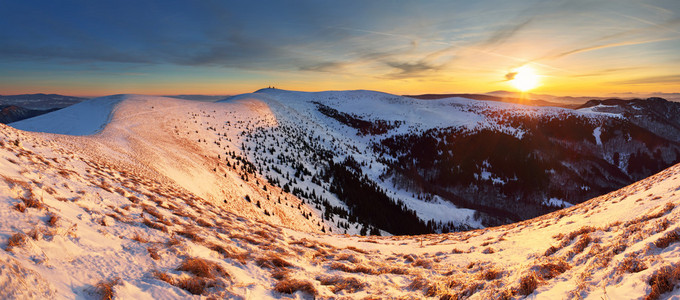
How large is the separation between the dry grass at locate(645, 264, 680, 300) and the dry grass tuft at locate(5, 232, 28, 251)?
6579mm

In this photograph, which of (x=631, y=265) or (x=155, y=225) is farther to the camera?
(x=155, y=225)

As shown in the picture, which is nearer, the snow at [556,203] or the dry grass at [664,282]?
the dry grass at [664,282]

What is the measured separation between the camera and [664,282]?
8.23 ft

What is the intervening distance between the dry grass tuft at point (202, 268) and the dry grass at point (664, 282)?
196 inches

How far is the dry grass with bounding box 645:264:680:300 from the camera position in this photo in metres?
2.48

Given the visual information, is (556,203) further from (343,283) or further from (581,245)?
(343,283)

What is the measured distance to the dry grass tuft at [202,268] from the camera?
367cm

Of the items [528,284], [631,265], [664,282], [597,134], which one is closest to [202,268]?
[528,284]

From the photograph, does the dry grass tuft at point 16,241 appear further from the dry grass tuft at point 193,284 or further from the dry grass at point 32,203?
the dry grass tuft at point 193,284

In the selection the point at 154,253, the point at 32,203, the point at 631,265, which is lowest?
the point at 154,253

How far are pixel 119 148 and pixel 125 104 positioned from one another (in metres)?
21.1

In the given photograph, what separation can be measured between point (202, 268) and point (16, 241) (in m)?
1.96

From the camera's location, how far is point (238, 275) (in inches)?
159

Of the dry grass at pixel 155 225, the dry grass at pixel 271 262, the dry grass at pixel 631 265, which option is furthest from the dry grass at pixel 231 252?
the dry grass at pixel 631 265
